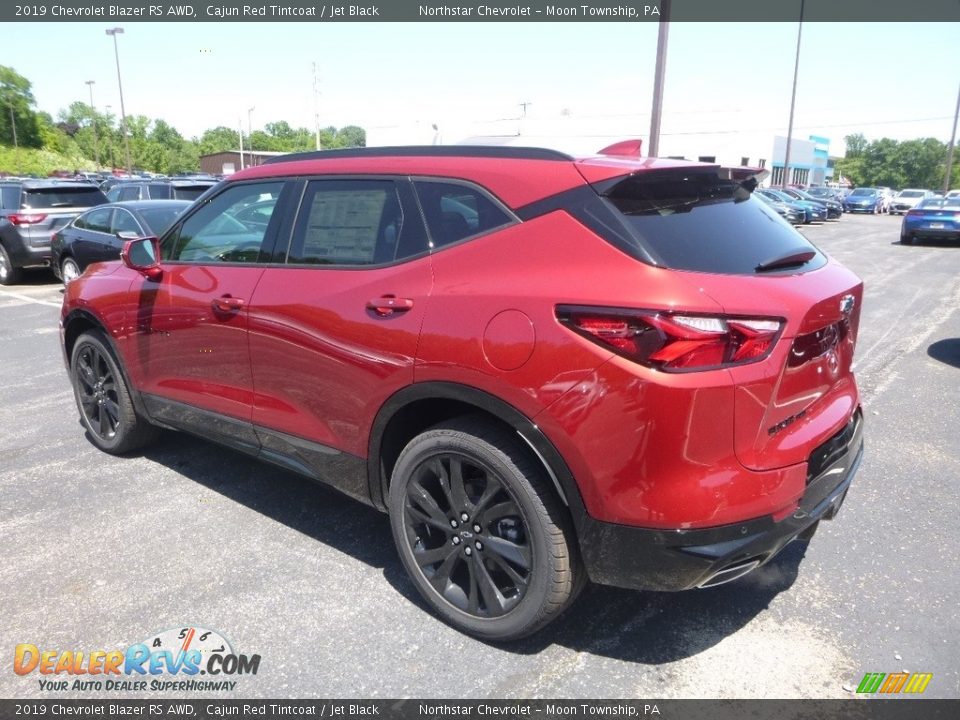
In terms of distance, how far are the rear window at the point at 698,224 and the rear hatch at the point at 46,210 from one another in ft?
43.4

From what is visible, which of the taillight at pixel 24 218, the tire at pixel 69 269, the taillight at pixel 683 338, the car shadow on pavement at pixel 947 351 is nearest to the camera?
the taillight at pixel 683 338

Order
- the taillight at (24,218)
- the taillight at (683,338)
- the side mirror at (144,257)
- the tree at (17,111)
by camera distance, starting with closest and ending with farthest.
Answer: the taillight at (683,338), the side mirror at (144,257), the taillight at (24,218), the tree at (17,111)

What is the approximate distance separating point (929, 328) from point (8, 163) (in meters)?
78.4

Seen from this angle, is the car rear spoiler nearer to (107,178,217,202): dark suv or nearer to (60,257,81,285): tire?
(60,257,81,285): tire

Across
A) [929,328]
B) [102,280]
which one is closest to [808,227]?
[929,328]

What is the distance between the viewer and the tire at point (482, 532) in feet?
8.00

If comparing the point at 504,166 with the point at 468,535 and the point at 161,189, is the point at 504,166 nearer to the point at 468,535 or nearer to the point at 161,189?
the point at 468,535

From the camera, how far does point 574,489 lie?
7.64ft

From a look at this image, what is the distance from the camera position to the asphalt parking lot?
2549 mm

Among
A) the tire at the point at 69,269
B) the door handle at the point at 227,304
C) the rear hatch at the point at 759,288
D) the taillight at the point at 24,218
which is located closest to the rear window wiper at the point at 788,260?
the rear hatch at the point at 759,288

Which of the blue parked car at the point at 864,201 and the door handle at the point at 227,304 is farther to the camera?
the blue parked car at the point at 864,201

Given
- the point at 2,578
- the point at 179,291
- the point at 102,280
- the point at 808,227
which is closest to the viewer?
the point at 2,578

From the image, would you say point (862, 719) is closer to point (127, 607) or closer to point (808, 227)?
point (127, 607)

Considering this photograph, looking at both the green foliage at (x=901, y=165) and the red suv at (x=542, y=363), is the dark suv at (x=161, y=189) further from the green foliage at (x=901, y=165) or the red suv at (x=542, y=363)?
the green foliage at (x=901, y=165)
